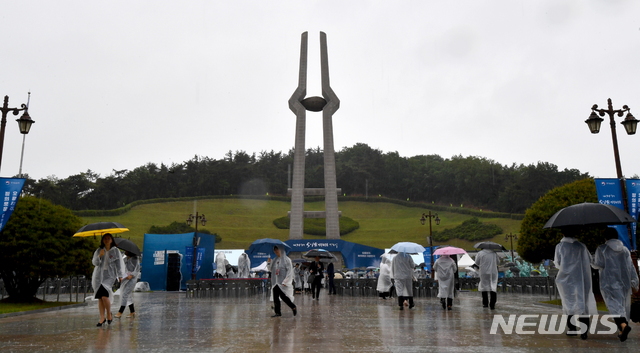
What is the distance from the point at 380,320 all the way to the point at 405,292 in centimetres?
311

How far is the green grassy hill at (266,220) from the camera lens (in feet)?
212

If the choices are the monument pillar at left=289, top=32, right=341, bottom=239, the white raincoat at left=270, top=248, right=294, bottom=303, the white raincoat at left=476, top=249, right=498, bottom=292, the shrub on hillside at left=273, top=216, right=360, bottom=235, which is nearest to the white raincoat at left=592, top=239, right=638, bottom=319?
the white raincoat at left=476, top=249, right=498, bottom=292

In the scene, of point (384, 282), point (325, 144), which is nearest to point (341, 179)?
point (325, 144)

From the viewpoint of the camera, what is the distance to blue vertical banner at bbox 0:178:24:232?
10.9 meters

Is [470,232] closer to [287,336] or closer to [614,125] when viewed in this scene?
[614,125]

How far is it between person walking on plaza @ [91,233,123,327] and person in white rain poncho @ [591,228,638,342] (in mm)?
8012

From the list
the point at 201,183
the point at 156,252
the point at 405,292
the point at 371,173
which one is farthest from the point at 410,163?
the point at 405,292

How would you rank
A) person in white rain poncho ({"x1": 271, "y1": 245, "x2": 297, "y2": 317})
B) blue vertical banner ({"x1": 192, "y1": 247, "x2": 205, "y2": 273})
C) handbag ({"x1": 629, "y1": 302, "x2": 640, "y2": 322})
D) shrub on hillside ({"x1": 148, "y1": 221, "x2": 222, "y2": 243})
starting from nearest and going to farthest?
handbag ({"x1": 629, "y1": 302, "x2": 640, "y2": 322}) → person in white rain poncho ({"x1": 271, "y1": 245, "x2": 297, "y2": 317}) → blue vertical banner ({"x1": 192, "y1": 247, "x2": 205, "y2": 273}) → shrub on hillside ({"x1": 148, "y1": 221, "x2": 222, "y2": 243})

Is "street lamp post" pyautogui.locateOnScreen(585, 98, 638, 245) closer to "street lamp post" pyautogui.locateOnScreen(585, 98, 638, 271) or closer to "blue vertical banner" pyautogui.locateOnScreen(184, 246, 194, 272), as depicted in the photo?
"street lamp post" pyautogui.locateOnScreen(585, 98, 638, 271)

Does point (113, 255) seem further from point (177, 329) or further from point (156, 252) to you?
point (156, 252)

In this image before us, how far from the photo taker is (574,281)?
23.5 feet

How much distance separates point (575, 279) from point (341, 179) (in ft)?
295

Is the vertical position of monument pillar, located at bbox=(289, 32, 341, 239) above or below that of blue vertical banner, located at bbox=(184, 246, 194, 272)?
above

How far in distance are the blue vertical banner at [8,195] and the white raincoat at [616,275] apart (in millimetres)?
11500
